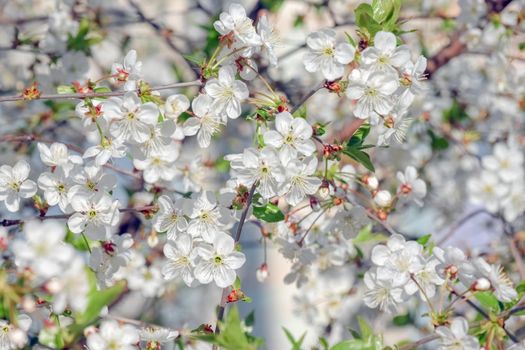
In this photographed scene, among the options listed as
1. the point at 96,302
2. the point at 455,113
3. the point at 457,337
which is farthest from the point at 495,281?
the point at 455,113

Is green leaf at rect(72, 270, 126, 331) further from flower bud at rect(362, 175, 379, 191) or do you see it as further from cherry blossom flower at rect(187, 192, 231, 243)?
A: flower bud at rect(362, 175, 379, 191)

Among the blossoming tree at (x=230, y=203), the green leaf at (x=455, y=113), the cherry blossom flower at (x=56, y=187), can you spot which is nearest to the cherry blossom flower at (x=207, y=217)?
the blossoming tree at (x=230, y=203)

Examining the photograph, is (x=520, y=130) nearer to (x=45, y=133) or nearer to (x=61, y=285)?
(x=45, y=133)

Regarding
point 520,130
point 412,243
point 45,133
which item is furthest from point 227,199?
point 520,130

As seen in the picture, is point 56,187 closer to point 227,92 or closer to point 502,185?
point 227,92

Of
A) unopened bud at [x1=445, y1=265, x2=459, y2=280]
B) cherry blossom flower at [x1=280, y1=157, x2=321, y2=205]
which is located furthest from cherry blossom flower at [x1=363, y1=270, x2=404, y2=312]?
cherry blossom flower at [x1=280, y1=157, x2=321, y2=205]

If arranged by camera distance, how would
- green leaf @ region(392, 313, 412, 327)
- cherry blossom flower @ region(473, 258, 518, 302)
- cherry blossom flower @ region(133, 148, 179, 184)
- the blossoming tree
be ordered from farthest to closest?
green leaf @ region(392, 313, 412, 327) → cherry blossom flower @ region(133, 148, 179, 184) → cherry blossom flower @ region(473, 258, 518, 302) → the blossoming tree

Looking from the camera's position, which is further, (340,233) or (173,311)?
(173,311)

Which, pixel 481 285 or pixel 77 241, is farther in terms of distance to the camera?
pixel 77 241
